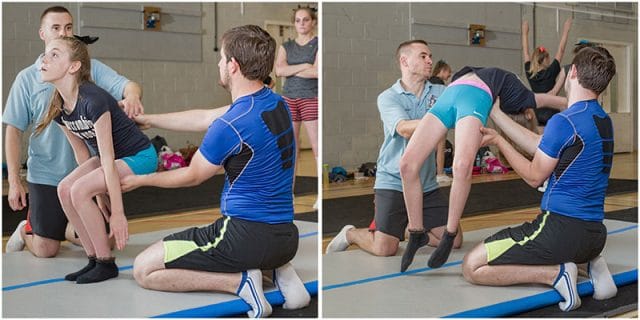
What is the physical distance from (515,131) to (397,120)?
0.74m

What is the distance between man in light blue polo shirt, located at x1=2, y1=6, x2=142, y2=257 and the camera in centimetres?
363

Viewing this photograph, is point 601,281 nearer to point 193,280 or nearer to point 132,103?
point 193,280

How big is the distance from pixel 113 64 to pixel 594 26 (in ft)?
20.1

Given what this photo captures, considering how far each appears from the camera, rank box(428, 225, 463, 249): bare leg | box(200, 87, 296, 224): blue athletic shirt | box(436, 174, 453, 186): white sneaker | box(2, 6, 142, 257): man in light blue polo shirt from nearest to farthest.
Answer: box(200, 87, 296, 224): blue athletic shirt → box(2, 6, 142, 257): man in light blue polo shirt → box(428, 225, 463, 249): bare leg → box(436, 174, 453, 186): white sneaker

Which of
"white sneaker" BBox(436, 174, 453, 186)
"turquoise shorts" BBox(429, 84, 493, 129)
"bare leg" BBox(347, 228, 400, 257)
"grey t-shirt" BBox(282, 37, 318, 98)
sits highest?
"grey t-shirt" BBox(282, 37, 318, 98)

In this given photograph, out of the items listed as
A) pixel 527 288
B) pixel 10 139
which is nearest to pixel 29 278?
pixel 10 139

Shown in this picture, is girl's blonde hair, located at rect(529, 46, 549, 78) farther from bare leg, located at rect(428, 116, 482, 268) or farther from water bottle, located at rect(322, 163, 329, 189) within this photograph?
bare leg, located at rect(428, 116, 482, 268)

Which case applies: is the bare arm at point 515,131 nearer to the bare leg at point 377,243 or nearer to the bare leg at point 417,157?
the bare leg at point 417,157

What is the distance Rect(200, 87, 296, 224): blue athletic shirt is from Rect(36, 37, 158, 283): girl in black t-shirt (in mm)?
470

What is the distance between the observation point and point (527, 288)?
312cm

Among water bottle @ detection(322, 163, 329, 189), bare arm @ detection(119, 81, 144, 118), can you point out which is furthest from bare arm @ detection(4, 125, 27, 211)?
water bottle @ detection(322, 163, 329, 189)

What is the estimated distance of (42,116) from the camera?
372 centimetres

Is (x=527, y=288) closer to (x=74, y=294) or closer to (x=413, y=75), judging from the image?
(x=413, y=75)

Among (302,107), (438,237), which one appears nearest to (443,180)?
(302,107)
